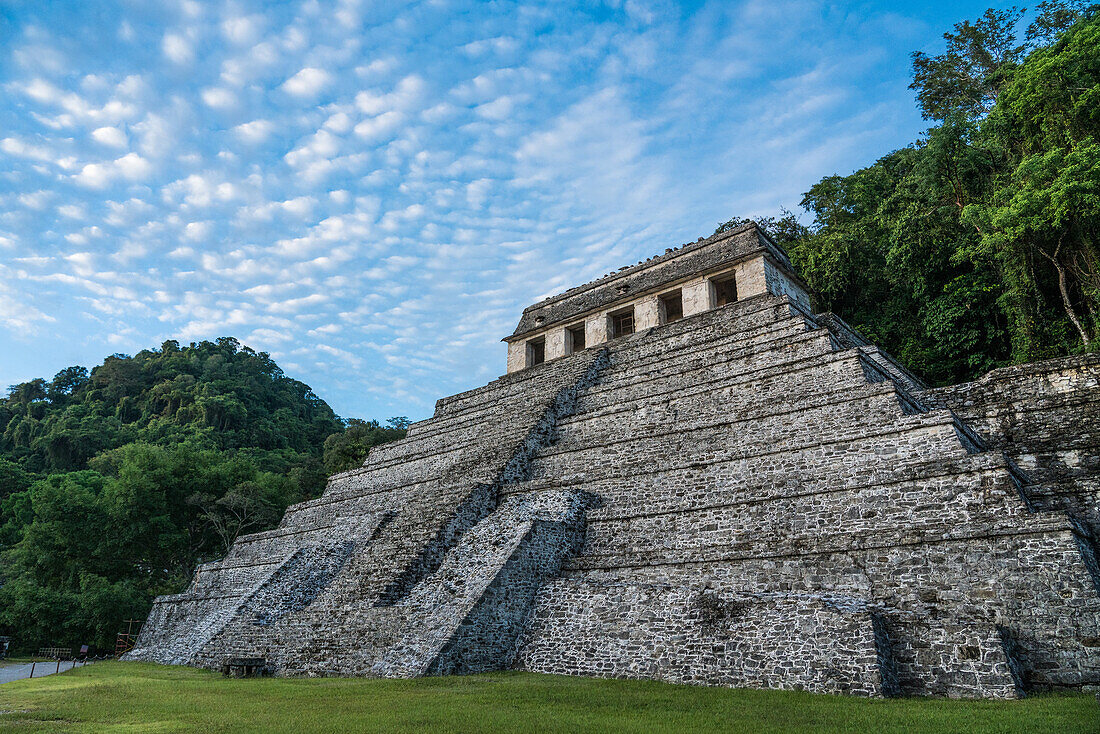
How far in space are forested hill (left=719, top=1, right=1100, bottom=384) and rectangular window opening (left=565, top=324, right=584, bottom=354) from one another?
30.3 ft

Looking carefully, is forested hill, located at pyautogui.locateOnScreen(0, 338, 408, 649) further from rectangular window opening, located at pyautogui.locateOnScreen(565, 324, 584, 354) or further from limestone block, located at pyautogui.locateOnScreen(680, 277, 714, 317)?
limestone block, located at pyautogui.locateOnScreen(680, 277, 714, 317)

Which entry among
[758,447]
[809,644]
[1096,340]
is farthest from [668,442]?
[1096,340]

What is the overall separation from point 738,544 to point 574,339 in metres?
14.7

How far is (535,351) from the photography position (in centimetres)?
2345

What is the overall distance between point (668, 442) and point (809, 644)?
18.9 feet

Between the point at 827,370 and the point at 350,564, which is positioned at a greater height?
the point at 827,370

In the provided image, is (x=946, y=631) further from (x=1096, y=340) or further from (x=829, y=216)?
(x=829, y=216)

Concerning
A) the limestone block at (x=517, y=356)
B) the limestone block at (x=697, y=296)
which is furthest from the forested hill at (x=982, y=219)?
the limestone block at (x=517, y=356)

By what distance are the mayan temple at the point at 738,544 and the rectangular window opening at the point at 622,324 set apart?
506 centimetres

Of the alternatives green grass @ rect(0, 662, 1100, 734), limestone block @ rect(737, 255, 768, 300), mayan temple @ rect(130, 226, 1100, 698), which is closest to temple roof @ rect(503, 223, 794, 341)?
limestone block @ rect(737, 255, 768, 300)

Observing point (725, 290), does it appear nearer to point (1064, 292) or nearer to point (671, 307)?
point (671, 307)

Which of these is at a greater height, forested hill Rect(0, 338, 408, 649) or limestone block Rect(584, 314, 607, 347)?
limestone block Rect(584, 314, 607, 347)

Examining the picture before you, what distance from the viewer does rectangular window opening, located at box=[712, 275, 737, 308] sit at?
788 inches

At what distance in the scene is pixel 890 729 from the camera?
15.8 feet
